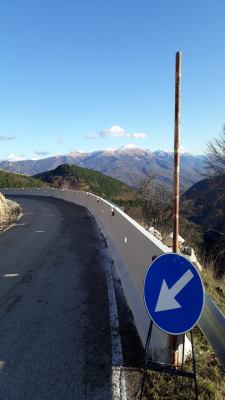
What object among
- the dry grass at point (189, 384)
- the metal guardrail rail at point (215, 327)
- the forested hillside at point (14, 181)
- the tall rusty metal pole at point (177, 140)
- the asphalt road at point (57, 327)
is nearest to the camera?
the metal guardrail rail at point (215, 327)

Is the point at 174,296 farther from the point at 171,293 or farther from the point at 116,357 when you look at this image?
the point at 116,357

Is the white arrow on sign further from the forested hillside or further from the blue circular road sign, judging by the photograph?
the forested hillside

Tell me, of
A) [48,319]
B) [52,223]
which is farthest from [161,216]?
[48,319]

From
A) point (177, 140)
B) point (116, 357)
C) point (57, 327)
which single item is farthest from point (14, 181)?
point (177, 140)

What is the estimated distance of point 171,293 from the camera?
4.59 metres

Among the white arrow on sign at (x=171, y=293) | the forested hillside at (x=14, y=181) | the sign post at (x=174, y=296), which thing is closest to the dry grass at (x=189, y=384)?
the sign post at (x=174, y=296)

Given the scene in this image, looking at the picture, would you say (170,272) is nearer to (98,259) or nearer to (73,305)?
(73,305)

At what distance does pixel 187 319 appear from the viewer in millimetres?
4492

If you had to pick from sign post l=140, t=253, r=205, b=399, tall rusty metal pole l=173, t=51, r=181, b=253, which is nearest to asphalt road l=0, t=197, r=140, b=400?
sign post l=140, t=253, r=205, b=399

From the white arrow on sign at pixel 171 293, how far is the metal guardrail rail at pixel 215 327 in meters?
0.36

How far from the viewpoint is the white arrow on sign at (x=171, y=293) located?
178 inches

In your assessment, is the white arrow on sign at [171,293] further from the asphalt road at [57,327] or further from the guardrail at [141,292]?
the asphalt road at [57,327]

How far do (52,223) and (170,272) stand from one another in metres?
16.8

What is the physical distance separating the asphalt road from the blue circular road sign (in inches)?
38.4
